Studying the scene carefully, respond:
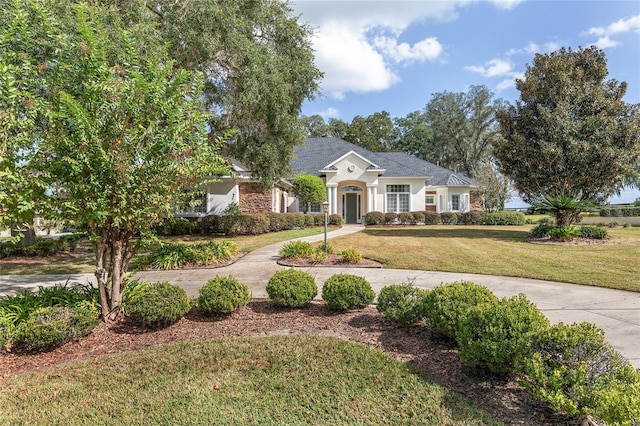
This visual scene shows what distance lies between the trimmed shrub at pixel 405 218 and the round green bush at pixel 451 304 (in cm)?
1975

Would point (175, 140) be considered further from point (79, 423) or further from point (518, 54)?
point (518, 54)

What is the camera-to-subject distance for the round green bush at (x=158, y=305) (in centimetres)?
450

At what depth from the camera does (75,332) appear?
4.23 m

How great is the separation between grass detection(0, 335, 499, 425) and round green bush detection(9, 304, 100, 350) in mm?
550

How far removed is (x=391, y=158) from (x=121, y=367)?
94.9 feet

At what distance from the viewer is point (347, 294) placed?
5.08 metres

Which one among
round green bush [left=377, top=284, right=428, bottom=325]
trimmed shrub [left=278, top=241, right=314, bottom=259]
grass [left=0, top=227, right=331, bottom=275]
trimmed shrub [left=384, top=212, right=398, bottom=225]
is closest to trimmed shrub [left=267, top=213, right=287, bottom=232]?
grass [left=0, top=227, right=331, bottom=275]

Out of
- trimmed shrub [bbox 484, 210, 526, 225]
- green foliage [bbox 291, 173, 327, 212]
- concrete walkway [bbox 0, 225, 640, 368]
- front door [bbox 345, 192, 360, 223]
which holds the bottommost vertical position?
concrete walkway [bbox 0, 225, 640, 368]

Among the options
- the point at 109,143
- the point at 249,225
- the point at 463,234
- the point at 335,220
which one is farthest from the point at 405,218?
the point at 109,143

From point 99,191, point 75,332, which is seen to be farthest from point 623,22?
point 75,332

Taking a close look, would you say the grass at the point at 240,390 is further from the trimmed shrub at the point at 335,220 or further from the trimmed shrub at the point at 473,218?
the trimmed shrub at the point at 473,218

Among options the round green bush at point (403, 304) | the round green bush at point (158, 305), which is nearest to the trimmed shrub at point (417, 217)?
the round green bush at point (403, 304)

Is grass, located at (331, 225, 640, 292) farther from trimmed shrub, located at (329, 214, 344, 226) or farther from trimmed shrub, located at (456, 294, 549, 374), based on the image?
trimmed shrub, located at (329, 214, 344, 226)

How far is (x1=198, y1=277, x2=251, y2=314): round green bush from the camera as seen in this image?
495cm
